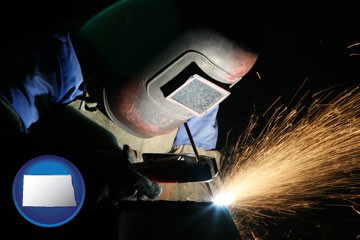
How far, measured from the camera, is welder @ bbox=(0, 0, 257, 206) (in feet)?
6.06

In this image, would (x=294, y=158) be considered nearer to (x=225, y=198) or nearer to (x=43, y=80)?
(x=225, y=198)

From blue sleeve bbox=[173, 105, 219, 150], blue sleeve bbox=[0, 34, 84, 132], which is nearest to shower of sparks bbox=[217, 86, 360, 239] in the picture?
blue sleeve bbox=[173, 105, 219, 150]

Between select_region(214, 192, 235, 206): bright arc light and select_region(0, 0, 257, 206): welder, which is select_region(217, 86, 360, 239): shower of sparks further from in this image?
select_region(0, 0, 257, 206): welder

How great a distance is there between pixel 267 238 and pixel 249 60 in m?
3.57

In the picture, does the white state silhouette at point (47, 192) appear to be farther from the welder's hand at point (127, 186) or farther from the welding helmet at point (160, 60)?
the welding helmet at point (160, 60)

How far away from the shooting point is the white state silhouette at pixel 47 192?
1364 mm

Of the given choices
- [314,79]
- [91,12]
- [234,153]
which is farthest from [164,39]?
[314,79]

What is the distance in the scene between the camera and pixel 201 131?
10.4 feet

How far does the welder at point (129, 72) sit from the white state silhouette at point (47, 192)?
336 millimetres

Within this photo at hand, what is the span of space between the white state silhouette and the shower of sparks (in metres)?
1.78

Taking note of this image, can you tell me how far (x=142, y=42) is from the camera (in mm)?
2088

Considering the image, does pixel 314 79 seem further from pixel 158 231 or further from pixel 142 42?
pixel 158 231

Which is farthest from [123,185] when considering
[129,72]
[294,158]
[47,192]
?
[294,158]

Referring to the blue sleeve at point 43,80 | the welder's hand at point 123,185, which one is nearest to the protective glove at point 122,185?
the welder's hand at point 123,185
